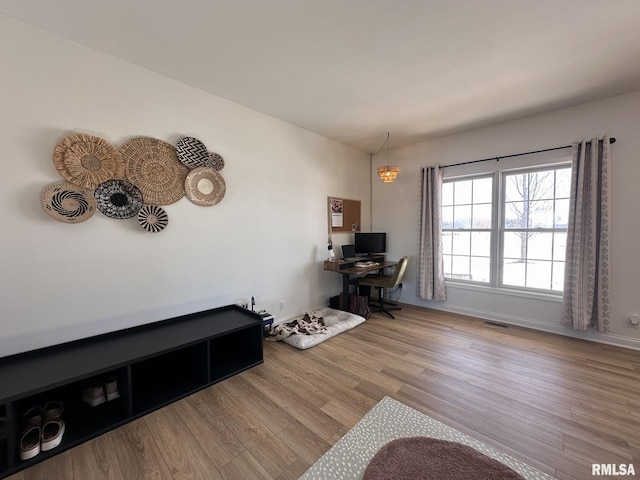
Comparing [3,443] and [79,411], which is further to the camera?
[79,411]

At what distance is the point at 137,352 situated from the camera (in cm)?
176

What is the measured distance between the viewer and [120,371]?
5.93ft

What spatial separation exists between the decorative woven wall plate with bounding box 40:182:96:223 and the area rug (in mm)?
2258

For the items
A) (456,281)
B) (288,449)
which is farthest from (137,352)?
(456,281)

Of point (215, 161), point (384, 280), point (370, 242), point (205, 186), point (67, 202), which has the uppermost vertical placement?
point (215, 161)

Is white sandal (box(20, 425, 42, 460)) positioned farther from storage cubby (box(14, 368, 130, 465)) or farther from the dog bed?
the dog bed

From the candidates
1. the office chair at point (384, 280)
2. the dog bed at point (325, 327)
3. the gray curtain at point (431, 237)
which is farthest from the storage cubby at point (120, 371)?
the gray curtain at point (431, 237)

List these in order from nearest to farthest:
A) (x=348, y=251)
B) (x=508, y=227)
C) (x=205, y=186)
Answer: (x=205, y=186) < (x=508, y=227) < (x=348, y=251)

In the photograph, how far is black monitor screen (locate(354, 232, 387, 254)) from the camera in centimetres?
435

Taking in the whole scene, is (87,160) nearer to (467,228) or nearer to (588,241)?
(467,228)

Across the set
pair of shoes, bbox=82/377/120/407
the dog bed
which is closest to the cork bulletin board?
the dog bed

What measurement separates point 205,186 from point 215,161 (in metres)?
0.29

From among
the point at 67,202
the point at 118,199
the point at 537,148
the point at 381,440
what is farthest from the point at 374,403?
the point at 537,148

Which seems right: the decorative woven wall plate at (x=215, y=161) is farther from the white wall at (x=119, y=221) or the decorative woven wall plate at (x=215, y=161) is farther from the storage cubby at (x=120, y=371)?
the storage cubby at (x=120, y=371)
